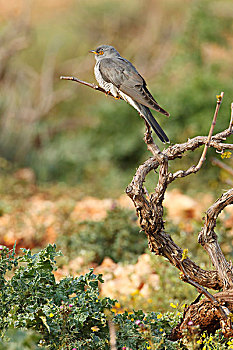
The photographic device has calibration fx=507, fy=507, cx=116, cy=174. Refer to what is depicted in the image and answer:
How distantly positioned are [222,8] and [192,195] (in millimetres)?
6276

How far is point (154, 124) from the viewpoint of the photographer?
261cm

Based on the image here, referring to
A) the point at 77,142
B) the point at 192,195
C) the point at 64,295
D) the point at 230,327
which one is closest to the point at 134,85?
the point at 64,295

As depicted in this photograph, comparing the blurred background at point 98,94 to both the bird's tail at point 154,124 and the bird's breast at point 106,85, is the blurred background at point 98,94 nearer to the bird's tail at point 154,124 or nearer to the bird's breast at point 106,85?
the bird's breast at point 106,85

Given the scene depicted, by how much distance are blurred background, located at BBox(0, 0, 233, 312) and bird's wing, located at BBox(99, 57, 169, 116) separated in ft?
4.65

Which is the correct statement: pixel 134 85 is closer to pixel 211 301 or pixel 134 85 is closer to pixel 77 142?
pixel 211 301

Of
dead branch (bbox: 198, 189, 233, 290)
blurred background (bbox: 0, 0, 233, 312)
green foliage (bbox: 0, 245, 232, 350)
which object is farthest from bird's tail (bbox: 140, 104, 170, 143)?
blurred background (bbox: 0, 0, 233, 312)

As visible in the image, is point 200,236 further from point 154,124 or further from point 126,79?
point 126,79

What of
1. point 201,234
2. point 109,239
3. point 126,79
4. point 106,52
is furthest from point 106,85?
point 109,239

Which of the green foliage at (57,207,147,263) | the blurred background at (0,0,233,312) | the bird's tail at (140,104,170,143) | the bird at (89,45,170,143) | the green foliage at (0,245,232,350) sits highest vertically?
the blurred background at (0,0,233,312)

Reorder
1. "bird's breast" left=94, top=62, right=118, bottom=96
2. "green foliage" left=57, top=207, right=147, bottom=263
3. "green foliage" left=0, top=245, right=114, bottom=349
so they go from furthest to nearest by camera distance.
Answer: "green foliage" left=57, top=207, right=147, bottom=263
"bird's breast" left=94, top=62, right=118, bottom=96
"green foliage" left=0, top=245, right=114, bottom=349

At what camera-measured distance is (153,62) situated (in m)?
11.7

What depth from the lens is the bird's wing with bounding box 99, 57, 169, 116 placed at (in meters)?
2.75

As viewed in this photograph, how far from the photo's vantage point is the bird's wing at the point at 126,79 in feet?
9.04

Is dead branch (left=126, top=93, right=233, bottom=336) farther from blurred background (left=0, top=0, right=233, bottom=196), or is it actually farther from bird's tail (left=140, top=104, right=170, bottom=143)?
blurred background (left=0, top=0, right=233, bottom=196)
